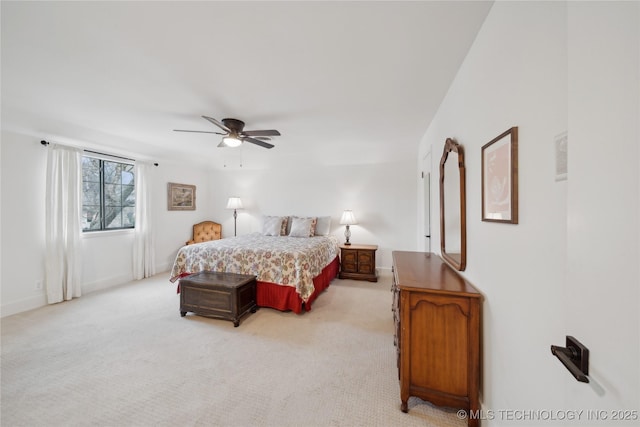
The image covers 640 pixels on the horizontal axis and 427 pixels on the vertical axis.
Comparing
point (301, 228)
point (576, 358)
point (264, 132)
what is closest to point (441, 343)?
point (576, 358)

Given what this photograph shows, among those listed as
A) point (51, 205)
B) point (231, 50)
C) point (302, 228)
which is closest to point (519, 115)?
point (231, 50)

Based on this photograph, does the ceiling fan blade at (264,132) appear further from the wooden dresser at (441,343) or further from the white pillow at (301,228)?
the white pillow at (301,228)

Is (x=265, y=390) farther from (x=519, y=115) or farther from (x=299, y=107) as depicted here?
(x=299, y=107)

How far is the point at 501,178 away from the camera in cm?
118

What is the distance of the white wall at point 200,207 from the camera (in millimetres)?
2920

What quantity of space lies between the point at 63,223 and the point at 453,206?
496 centimetres

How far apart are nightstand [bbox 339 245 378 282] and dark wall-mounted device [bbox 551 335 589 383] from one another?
3.75 metres

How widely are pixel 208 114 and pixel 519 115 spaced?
9.20ft

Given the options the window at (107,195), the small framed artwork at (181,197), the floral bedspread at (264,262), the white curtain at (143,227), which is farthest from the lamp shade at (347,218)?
the window at (107,195)

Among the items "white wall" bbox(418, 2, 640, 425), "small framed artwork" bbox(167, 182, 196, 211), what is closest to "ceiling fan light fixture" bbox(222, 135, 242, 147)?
"white wall" bbox(418, 2, 640, 425)

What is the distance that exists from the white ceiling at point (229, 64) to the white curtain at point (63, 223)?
0.35m

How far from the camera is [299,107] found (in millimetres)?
2539

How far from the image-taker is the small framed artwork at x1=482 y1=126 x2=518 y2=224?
106 cm

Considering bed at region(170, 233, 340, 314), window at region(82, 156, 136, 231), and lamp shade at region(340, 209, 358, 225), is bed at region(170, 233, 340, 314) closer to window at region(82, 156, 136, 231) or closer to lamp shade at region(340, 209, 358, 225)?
lamp shade at region(340, 209, 358, 225)
